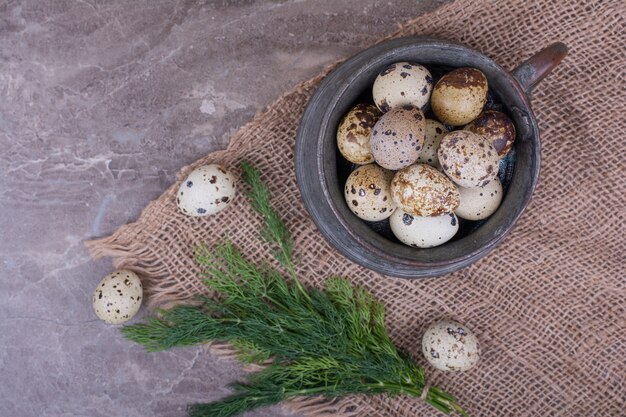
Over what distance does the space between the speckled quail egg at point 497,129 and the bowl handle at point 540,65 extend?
0.07 meters

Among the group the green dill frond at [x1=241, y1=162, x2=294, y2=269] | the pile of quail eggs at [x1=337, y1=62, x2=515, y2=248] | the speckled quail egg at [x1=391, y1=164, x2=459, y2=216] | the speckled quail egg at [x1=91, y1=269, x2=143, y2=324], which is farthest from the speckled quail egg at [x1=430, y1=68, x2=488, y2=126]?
the speckled quail egg at [x1=91, y1=269, x2=143, y2=324]

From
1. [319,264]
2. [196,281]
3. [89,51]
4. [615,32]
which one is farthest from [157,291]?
[615,32]

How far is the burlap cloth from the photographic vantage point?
1.25 m

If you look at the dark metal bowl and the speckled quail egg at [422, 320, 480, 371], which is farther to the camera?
the speckled quail egg at [422, 320, 480, 371]

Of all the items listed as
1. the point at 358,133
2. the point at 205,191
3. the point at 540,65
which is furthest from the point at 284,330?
the point at 540,65

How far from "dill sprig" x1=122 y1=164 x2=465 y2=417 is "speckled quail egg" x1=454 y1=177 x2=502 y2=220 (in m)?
0.35

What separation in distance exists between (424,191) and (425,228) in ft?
0.29

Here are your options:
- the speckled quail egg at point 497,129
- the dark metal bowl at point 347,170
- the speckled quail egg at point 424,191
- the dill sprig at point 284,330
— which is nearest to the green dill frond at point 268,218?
the dill sprig at point 284,330

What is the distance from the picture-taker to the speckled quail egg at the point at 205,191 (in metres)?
1.20

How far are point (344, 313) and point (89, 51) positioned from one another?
87cm

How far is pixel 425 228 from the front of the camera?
1024mm

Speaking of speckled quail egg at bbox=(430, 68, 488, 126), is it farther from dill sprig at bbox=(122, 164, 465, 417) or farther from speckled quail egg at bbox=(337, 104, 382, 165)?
dill sprig at bbox=(122, 164, 465, 417)

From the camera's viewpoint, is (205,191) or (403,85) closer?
(403,85)

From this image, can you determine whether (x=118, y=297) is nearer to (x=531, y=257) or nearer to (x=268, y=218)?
(x=268, y=218)
